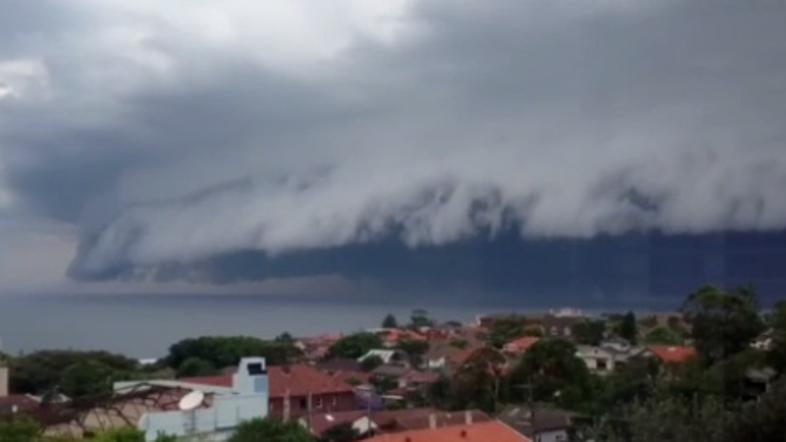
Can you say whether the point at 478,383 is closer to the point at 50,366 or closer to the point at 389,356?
the point at 50,366

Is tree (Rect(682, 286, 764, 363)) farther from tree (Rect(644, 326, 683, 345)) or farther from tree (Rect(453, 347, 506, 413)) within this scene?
→ tree (Rect(644, 326, 683, 345))

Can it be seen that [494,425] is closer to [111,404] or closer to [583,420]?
[583,420]

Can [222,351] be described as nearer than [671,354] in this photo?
No

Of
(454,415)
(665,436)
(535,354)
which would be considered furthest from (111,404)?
(665,436)

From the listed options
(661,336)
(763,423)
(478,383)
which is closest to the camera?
(763,423)

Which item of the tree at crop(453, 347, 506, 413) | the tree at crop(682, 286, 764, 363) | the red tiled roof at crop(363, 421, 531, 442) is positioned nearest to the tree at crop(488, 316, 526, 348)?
the tree at crop(453, 347, 506, 413)

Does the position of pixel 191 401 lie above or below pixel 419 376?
above

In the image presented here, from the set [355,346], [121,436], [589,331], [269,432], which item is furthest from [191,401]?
[355,346]

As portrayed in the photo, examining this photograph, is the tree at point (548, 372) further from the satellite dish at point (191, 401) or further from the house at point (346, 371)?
the satellite dish at point (191, 401)
